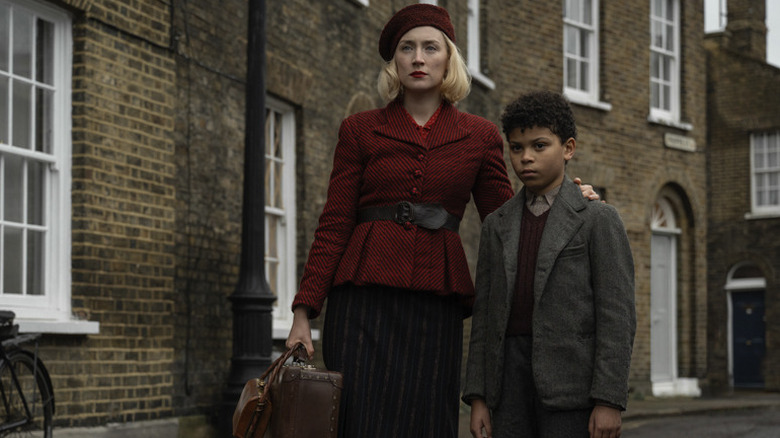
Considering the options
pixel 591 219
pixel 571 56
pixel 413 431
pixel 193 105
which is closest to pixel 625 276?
pixel 591 219

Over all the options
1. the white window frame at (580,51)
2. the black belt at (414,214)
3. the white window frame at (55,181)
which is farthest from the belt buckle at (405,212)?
the white window frame at (580,51)

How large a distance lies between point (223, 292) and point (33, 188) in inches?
90.8

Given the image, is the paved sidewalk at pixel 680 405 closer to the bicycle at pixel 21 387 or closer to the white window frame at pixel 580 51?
the white window frame at pixel 580 51

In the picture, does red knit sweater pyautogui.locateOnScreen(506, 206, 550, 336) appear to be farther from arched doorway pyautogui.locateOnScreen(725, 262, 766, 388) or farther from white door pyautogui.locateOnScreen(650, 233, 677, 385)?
arched doorway pyautogui.locateOnScreen(725, 262, 766, 388)

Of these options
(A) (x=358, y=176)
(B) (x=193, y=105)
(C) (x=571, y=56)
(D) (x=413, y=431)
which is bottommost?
(D) (x=413, y=431)

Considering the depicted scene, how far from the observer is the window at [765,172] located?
25.4m

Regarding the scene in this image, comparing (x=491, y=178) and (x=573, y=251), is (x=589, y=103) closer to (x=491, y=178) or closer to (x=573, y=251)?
(x=491, y=178)

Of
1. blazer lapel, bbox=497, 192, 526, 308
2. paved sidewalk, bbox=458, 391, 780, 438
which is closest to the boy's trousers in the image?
blazer lapel, bbox=497, 192, 526, 308

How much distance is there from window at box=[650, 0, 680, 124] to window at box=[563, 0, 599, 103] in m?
1.70

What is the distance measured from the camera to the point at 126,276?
8.38m

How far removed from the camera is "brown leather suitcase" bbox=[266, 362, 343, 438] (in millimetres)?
3900

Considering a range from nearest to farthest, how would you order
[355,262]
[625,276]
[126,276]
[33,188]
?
[625,276] → [355,262] → [33,188] → [126,276]

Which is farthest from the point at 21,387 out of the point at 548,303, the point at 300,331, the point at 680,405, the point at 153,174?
the point at 680,405

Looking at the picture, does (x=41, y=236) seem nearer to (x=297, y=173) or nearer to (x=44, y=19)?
(x=44, y=19)
